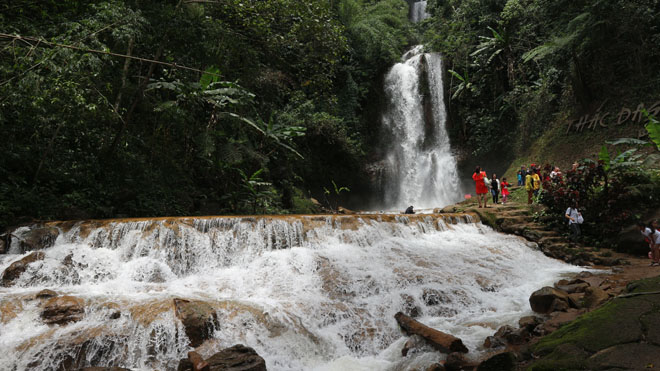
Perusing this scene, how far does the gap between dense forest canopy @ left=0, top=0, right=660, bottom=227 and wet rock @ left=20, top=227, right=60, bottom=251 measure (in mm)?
1087

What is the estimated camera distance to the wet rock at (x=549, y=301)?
16.6ft

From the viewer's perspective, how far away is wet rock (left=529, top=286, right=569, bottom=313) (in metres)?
5.05

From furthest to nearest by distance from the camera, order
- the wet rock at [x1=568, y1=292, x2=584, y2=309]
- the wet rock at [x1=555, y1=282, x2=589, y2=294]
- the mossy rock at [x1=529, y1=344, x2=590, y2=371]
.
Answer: the wet rock at [x1=555, y1=282, x2=589, y2=294] → the wet rock at [x1=568, y1=292, x2=584, y2=309] → the mossy rock at [x1=529, y1=344, x2=590, y2=371]

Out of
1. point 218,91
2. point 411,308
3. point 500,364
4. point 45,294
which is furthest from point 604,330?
point 218,91

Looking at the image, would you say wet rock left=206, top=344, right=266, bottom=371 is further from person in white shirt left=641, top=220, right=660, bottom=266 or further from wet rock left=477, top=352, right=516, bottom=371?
person in white shirt left=641, top=220, right=660, bottom=266

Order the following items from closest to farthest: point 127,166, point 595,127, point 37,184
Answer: point 37,184 < point 127,166 < point 595,127

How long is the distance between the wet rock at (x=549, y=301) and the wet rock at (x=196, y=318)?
179 inches

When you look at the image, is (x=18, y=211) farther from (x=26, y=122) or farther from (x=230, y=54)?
(x=230, y=54)

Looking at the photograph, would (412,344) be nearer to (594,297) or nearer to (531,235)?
(594,297)

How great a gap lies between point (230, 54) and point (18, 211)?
6779 mm

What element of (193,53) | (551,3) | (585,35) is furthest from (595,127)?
(193,53)

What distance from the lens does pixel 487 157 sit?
19.4 m

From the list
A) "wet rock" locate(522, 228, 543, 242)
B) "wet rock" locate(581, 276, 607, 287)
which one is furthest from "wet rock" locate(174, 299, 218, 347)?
"wet rock" locate(522, 228, 543, 242)

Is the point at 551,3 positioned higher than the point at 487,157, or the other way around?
the point at 551,3
